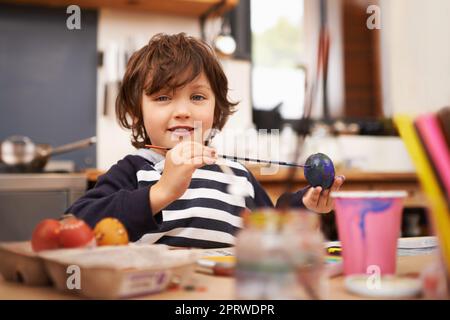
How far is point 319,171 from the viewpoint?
0.86m

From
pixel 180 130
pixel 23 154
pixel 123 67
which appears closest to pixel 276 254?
pixel 180 130

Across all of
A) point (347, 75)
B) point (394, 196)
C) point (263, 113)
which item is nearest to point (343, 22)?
point (347, 75)

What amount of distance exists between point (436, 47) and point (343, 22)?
153 centimetres

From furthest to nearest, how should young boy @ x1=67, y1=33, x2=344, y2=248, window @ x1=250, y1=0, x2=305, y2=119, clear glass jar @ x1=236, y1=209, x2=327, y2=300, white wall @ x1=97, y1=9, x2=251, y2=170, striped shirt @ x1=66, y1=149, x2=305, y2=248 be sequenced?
window @ x1=250, y1=0, x2=305, y2=119 < white wall @ x1=97, y1=9, x2=251, y2=170 < striped shirt @ x1=66, y1=149, x2=305, y2=248 < young boy @ x1=67, y1=33, x2=344, y2=248 < clear glass jar @ x1=236, y1=209, x2=327, y2=300

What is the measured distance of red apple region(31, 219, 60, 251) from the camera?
21.3 inches

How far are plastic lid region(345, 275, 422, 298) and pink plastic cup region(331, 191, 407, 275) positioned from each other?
0.09 feet

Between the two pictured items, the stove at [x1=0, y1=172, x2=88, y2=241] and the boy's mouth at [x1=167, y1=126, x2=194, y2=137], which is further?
the stove at [x1=0, y1=172, x2=88, y2=241]

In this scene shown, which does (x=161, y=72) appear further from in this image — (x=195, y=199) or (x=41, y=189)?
(x=41, y=189)

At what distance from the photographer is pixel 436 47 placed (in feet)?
6.49

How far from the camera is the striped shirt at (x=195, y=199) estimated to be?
0.93 meters

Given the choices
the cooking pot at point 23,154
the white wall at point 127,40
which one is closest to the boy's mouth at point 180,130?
the cooking pot at point 23,154

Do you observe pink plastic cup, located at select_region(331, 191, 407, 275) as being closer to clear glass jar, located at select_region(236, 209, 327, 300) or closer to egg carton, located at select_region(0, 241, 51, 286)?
clear glass jar, located at select_region(236, 209, 327, 300)

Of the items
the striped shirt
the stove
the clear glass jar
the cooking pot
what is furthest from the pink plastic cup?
the cooking pot

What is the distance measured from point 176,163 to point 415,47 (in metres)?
2.06
